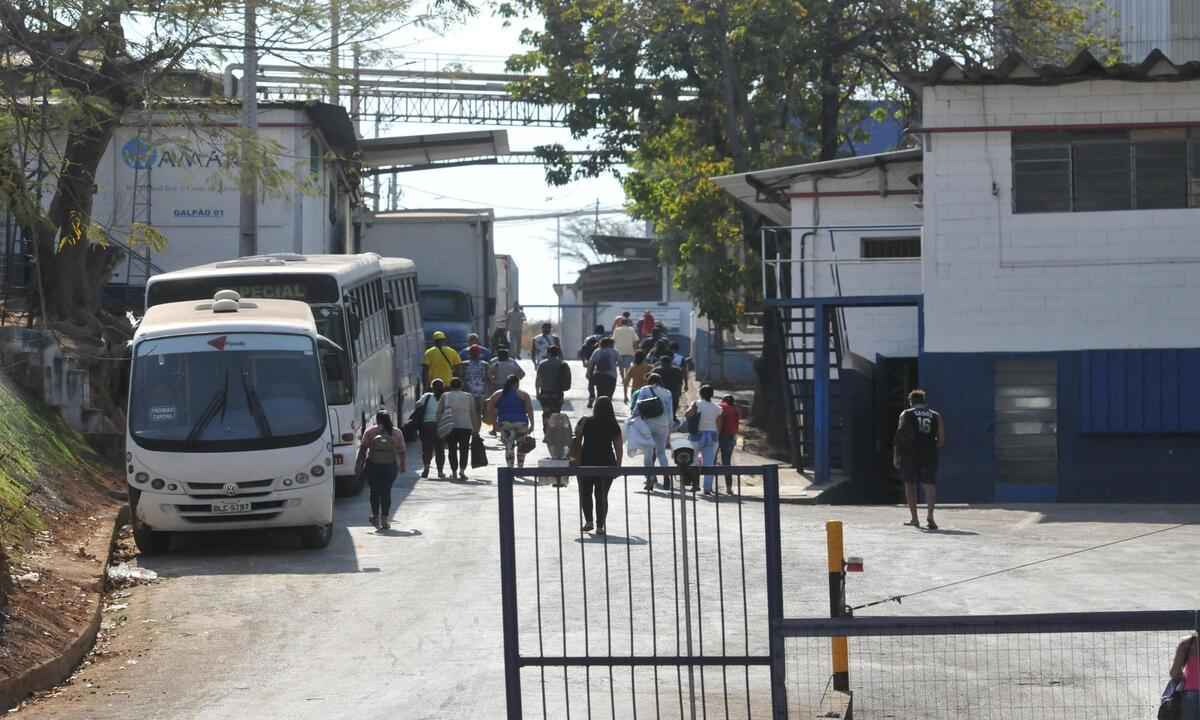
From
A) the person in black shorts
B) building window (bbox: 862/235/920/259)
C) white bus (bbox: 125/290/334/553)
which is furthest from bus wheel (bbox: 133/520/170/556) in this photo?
building window (bbox: 862/235/920/259)

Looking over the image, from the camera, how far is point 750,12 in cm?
3177

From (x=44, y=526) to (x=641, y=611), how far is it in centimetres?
622

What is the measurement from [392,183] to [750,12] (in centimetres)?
5556

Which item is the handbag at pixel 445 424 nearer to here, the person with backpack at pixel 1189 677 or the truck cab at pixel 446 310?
the truck cab at pixel 446 310

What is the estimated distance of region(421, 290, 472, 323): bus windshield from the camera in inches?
1444

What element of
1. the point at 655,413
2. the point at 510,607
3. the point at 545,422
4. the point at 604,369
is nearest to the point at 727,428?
the point at 655,413

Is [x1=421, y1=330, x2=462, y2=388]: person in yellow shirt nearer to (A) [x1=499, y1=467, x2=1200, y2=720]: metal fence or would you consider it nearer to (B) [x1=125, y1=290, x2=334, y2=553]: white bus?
(B) [x1=125, y1=290, x2=334, y2=553]: white bus

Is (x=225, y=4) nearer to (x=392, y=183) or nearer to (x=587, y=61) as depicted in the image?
(x=587, y=61)

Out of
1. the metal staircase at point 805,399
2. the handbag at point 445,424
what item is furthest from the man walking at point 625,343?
the handbag at point 445,424

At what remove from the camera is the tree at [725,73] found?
1276 inches

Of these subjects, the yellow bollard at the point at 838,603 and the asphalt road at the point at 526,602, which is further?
the asphalt road at the point at 526,602

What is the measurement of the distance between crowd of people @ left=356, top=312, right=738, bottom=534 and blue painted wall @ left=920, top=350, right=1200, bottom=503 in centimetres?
328

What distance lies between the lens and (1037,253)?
23594mm

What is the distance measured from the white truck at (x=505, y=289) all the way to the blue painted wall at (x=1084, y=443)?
2311cm
